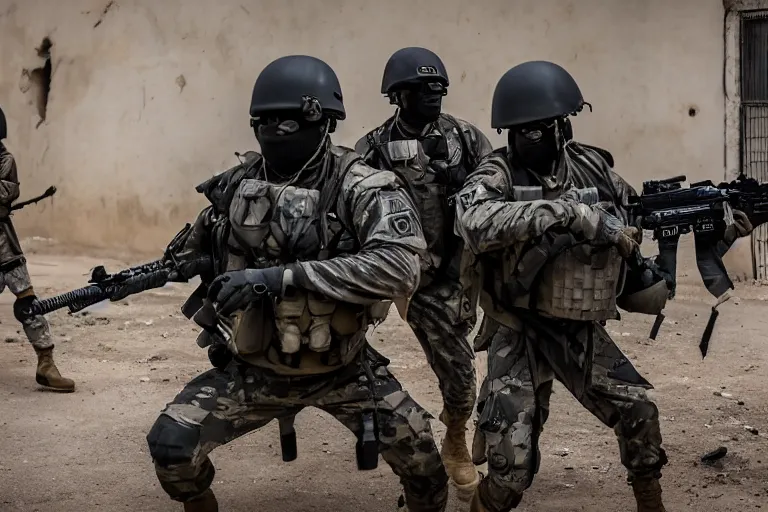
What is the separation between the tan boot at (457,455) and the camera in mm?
4902

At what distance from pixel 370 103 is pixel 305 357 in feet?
20.9

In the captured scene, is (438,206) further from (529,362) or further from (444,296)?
(529,362)

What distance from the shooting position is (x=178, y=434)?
11.9ft

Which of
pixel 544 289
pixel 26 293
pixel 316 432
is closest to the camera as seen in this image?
pixel 544 289

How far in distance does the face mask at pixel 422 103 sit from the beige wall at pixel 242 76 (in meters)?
4.38

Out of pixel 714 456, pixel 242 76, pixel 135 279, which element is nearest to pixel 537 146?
pixel 135 279

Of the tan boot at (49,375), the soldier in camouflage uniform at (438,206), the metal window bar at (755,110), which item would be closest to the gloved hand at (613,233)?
the soldier in camouflage uniform at (438,206)

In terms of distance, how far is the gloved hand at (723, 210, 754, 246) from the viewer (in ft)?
13.4

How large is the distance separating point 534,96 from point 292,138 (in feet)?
2.97

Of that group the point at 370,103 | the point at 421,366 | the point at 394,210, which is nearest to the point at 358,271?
the point at 394,210

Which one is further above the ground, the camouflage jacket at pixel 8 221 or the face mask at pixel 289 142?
the face mask at pixel 289 142

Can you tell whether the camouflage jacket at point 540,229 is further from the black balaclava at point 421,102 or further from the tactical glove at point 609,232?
the black balaclava at point 421,102

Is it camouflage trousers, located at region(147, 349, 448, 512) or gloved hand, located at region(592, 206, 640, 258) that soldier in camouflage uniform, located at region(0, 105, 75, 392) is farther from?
gloved hand, located at region(592, 206, 640, 258)

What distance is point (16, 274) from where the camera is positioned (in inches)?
252
